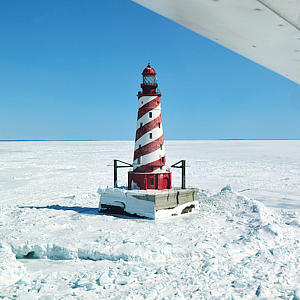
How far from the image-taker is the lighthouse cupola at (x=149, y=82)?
8.03 metres

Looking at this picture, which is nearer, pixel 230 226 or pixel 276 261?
pixel 276 261

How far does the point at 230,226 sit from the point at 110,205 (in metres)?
2.99

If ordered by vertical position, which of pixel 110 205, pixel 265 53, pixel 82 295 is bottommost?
pixel 82 295

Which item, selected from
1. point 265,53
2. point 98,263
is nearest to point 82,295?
point 98,263

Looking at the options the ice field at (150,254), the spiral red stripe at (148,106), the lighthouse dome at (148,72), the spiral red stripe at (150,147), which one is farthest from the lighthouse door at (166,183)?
the lighthouse dome at (148,72)

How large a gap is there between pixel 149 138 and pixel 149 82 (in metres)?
1.41

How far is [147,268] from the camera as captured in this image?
500 centimetres

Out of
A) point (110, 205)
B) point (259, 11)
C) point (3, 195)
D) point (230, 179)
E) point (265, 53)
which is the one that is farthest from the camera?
point (230, 179)

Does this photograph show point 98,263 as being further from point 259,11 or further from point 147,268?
point 259,11

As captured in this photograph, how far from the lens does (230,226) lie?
7211 millimetres

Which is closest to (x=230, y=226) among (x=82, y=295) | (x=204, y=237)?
(x=204, y=237)

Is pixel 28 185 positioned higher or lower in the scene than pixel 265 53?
lower

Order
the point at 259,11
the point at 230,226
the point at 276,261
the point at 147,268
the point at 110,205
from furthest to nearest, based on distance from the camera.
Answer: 1. the point at 110,205
2. the point at 230,226
3. the point at 276,261
4. the point at 147,268
5. the point at 259,11

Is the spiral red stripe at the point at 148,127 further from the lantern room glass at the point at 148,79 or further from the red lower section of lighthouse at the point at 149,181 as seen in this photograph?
the red lower section of lighthouse at the point at 149,181
